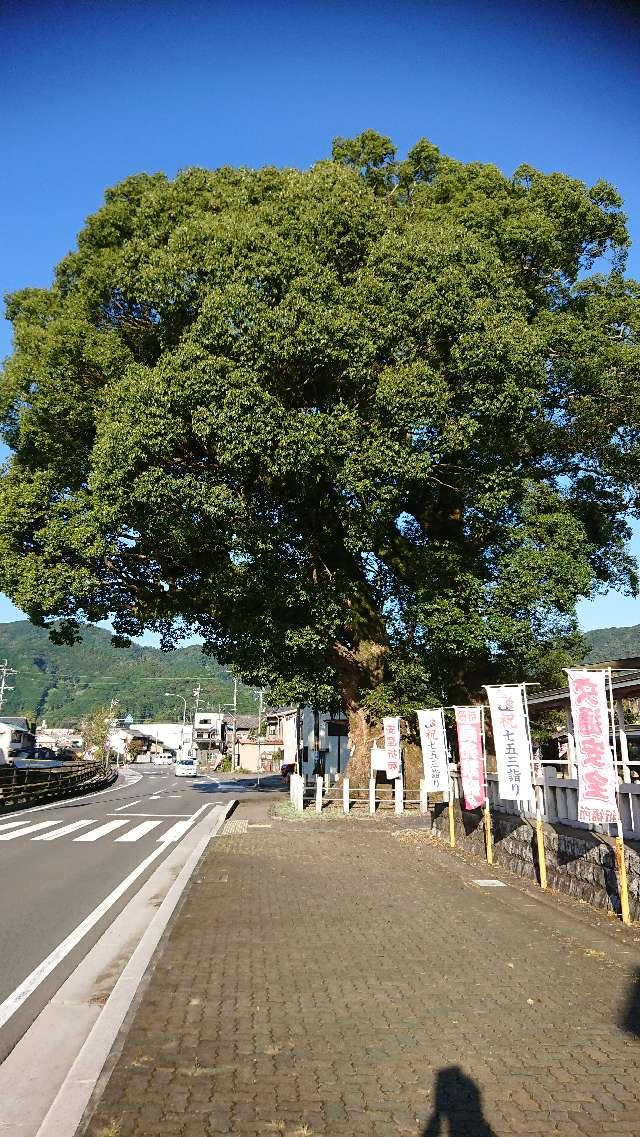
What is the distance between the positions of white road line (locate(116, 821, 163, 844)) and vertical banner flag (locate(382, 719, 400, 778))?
646 cm

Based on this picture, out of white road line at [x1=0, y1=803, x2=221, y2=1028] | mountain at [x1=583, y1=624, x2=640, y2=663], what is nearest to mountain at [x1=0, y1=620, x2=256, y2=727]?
mountain at [x1=583, y1=624, x2=640, y2=663]

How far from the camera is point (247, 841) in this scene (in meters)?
15.6

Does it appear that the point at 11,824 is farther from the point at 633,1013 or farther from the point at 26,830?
the point at 633,1013

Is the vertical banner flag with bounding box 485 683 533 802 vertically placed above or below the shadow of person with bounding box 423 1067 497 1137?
above

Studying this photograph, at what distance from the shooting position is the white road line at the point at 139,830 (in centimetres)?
1640

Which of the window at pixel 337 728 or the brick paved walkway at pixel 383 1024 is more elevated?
the window at pixel 337 728

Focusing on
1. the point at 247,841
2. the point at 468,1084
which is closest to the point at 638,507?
the point at 247,841

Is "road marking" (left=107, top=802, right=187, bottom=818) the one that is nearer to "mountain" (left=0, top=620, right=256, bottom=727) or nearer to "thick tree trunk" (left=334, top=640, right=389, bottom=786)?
"thick tree trunk" (left=334, top=640, right=389, bottom=786)

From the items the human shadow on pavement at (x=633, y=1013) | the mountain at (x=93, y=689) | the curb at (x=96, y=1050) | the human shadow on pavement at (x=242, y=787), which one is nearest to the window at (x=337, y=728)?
the human shadow on pavement at (x=242, y=787)

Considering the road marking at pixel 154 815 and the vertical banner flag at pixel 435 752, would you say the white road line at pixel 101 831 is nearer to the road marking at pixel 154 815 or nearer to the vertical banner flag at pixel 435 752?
the road marking at pixel 154 815

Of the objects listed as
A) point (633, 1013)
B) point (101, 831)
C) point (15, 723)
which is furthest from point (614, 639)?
point (633, 1013)

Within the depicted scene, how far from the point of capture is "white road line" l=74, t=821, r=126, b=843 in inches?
631

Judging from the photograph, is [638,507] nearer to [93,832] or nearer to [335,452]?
[335,452]

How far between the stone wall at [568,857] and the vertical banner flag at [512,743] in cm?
78
